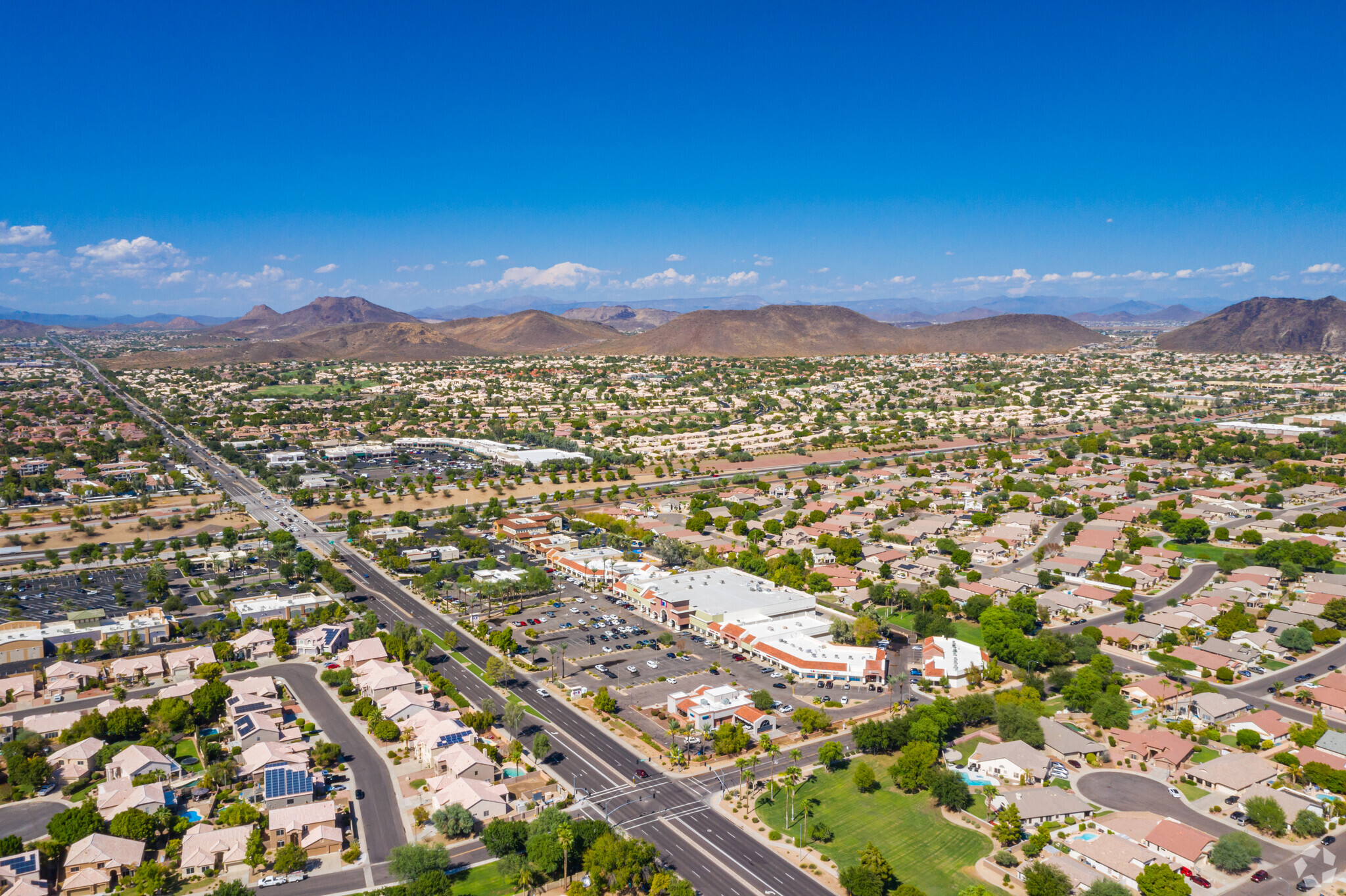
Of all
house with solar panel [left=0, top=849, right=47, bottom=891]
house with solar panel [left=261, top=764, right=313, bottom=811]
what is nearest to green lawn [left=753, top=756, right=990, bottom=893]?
house with solar panel [left=261, top=764, right=313, bottom=811]

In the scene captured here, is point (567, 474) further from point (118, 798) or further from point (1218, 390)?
point (1218, 390)

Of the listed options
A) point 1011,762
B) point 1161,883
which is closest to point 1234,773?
point 1011,762

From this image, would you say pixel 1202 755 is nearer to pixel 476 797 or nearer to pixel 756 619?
pixel 756 619

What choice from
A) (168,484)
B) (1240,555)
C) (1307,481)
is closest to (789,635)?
(1240,555)

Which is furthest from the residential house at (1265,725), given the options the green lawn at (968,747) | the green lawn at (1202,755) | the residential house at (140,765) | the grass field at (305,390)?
the grass field at (305,390)

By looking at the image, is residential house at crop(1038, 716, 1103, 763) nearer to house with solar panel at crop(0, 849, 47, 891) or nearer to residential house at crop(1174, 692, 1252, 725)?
residential house at crop(1174, 692, 1252, 725)
